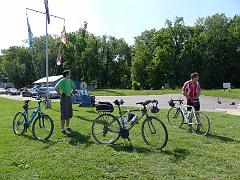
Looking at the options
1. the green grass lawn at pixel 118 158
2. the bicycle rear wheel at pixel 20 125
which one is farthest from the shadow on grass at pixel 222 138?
the bicycle rear wheel at pixel 20 125

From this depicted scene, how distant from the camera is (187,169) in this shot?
656cm

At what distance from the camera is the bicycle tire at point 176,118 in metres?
11.6

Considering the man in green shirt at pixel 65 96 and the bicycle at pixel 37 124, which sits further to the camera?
the man in green shirt at pixel 65 96

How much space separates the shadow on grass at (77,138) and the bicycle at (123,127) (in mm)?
287

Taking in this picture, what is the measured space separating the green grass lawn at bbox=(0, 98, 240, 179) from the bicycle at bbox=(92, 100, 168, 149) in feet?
0.70

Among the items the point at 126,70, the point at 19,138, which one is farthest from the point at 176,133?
the point at 126,70

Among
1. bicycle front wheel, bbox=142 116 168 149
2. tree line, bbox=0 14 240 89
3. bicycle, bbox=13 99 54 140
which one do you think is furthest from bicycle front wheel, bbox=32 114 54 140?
tree line, bbox=0 14 240 89

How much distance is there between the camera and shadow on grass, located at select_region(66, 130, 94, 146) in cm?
896

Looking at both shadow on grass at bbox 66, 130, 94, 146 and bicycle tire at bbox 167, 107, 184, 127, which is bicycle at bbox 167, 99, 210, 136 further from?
shadow on grass at bbox 66, 130, 94, 146

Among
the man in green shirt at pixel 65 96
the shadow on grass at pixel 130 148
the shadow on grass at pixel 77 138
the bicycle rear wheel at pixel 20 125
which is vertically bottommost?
the shadow on grass at pixel 130 148

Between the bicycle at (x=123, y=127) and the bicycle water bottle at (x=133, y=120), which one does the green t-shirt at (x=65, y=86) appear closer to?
the bicycle at (x=123, y=127)

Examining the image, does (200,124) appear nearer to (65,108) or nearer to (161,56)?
(65,108)

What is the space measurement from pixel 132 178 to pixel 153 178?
0.34 m

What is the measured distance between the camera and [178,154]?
766cm
